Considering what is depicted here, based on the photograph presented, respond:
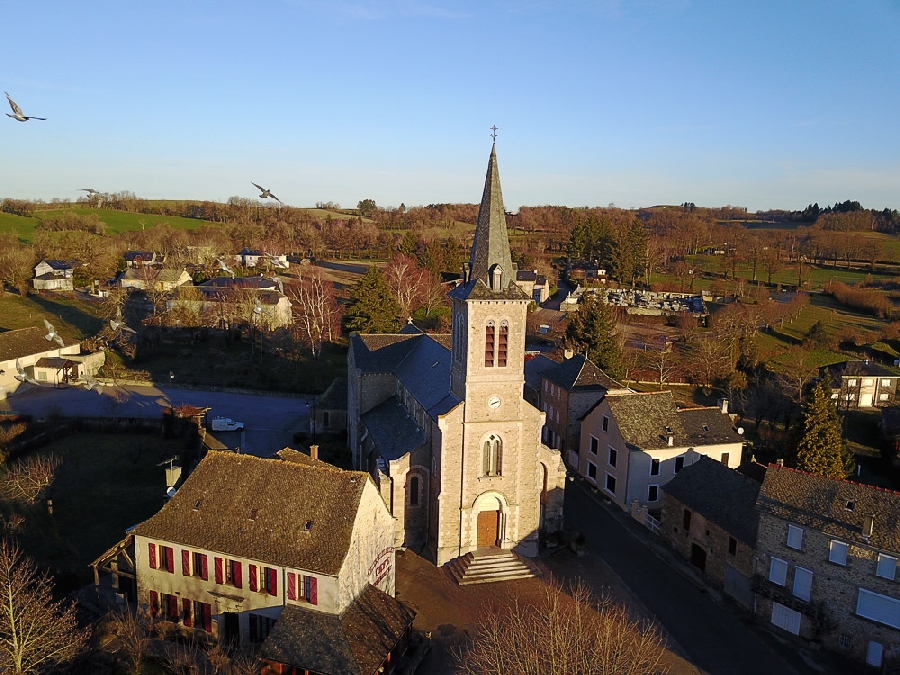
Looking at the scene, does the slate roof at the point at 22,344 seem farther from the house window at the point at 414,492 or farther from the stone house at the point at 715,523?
the stone house at the point at 715,523

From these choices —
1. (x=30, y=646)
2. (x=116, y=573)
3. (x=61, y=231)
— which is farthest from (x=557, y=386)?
(x=61, y=231)

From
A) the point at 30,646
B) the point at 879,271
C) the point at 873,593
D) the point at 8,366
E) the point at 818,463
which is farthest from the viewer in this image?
the point at 879,271

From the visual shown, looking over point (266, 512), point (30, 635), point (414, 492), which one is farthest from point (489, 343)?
point (30, 635)

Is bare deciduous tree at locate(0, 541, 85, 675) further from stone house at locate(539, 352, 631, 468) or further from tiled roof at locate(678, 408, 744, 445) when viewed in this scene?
tiled roof at locate(678, 408, 744, 445)

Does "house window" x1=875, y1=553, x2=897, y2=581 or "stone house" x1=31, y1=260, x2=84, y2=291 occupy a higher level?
"stone house" x1=31, y1=260, x2=84, y2=291

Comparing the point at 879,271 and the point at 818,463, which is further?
the point at 879,271

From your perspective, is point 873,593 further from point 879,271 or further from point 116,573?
point 879,271

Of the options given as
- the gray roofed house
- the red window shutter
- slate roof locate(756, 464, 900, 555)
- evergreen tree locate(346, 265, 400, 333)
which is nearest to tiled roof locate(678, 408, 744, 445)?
slate roof locate(756, 464, 900, 555)
